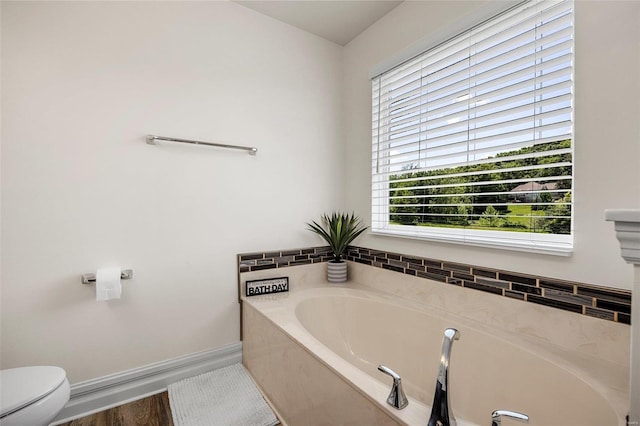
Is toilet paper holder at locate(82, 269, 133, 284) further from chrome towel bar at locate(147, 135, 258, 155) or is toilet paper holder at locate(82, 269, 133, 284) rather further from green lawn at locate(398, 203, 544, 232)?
green lawn at locate(398, 203, 544, 232)

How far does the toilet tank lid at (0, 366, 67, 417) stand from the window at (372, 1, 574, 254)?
1.89m

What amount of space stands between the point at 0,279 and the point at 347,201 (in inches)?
82.2

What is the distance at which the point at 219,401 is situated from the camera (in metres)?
1.63

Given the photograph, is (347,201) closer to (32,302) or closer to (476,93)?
(476,93)

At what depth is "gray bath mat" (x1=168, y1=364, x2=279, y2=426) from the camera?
1488 mm

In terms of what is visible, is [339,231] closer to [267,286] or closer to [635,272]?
[267,286]

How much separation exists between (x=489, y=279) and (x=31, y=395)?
204cm

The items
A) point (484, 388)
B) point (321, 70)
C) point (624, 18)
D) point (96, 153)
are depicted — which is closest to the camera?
point (624, 18)

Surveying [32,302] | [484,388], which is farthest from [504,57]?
[32,302]

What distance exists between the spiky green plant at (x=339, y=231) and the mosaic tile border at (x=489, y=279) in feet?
0.40

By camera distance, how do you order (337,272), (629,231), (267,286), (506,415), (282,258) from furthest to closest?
1. (337,272)
2. (282,258)
3. (267,286)
4. (506,415)
5. (629,231)

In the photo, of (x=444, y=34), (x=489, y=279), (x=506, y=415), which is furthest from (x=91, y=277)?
(x=444, y=34)

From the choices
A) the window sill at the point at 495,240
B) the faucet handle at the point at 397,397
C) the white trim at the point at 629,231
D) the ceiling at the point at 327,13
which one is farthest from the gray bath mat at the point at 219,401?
the ceiling at the point at 327,13

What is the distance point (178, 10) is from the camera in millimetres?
1781
